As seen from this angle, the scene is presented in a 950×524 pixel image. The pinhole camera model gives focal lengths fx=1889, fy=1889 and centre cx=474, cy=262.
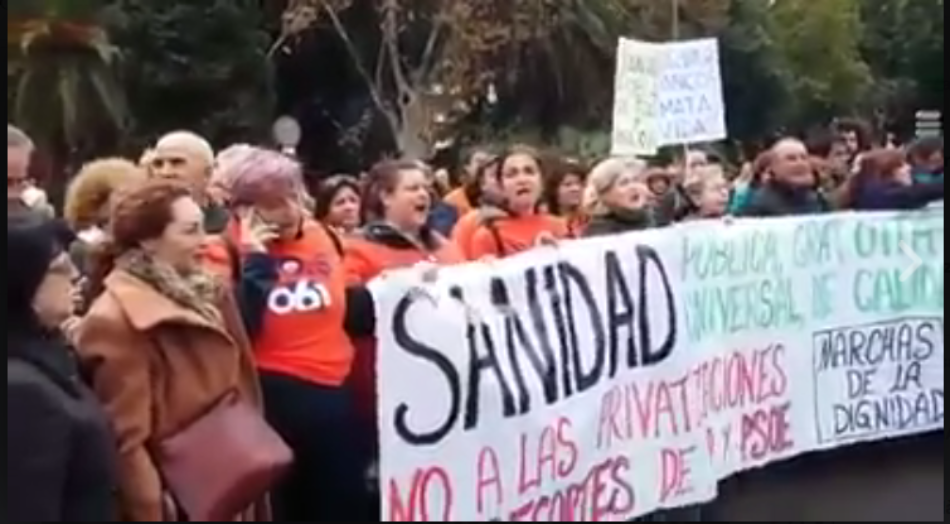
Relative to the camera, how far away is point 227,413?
444cm

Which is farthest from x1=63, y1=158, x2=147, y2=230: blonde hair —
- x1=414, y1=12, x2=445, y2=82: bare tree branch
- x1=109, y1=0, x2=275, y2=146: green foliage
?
x1=414, y1=12, x2=445, y2=82: bare tree branch

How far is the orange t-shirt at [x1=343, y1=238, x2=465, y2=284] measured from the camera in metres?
5.59

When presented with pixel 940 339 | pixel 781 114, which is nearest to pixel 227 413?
pixel 940 339

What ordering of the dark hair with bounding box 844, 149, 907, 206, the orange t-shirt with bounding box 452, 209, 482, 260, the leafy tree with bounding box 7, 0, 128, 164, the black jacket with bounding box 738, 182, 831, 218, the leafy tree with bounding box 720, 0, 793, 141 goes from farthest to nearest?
the leafy tree with bounding box 720, 0, 793, 141
the leafy tree with bounding box 7, 0, 128, 164
the dark hair with bounding box 844, 149, 907, 206
the black jacket with bounding box 738, 182, 831, 218
the orange t-shirt with bounding box 452, 209, 482, 260

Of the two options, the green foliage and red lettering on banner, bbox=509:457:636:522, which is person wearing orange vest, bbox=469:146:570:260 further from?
the green foliage

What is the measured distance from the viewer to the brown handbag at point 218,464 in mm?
4277

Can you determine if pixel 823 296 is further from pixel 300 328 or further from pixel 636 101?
pixel 300 328

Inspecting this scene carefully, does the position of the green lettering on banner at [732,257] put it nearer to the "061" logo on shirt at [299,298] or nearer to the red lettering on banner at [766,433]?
the red lettering on banner at [766,433]

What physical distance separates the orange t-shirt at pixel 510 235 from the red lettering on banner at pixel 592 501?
1.10m

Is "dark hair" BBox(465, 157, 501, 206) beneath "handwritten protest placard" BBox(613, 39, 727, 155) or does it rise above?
beneath

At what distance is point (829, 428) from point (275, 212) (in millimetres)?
2768

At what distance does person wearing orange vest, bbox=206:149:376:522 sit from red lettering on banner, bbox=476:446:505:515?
1.01 feet

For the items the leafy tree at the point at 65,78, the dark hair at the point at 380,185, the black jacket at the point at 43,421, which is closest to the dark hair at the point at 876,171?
the dark hair at the point at 380,185

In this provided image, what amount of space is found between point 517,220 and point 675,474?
4.12 ft
